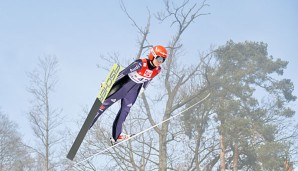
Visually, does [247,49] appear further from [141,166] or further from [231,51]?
[141,166]

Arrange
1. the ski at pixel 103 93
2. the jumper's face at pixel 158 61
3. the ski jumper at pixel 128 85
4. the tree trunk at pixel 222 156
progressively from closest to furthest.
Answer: the ski at pixel 103 93 → the jumper's face at pixel 158 61 → the ski jumper at pixel 128 85 → the tree trunk at pixel 222 156

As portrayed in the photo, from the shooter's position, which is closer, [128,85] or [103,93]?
[103,93]

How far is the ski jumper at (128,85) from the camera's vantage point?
16.2 feet

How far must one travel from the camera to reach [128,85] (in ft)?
16.9

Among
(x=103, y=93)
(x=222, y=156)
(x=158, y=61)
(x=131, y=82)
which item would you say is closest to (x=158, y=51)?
(x=158, y=61)

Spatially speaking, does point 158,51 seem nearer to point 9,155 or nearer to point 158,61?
point 158,61

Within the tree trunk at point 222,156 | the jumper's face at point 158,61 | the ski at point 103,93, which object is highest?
the tree trunk at point 222,156

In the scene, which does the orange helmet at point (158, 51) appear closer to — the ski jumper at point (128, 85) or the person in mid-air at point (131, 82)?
the person in mid-air at point (131, 82)

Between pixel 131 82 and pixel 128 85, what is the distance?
0.20 ft

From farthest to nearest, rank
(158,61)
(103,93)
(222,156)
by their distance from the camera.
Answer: (222,156) → (158,61) → (103,93)

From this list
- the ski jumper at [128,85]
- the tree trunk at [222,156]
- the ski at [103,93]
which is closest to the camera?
the ski at [103,93]

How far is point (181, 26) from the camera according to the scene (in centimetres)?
1667

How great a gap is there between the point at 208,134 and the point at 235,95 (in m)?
2.84

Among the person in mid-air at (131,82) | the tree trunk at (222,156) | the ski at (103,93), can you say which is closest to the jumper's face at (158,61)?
the person in mid-air at (131,82)
